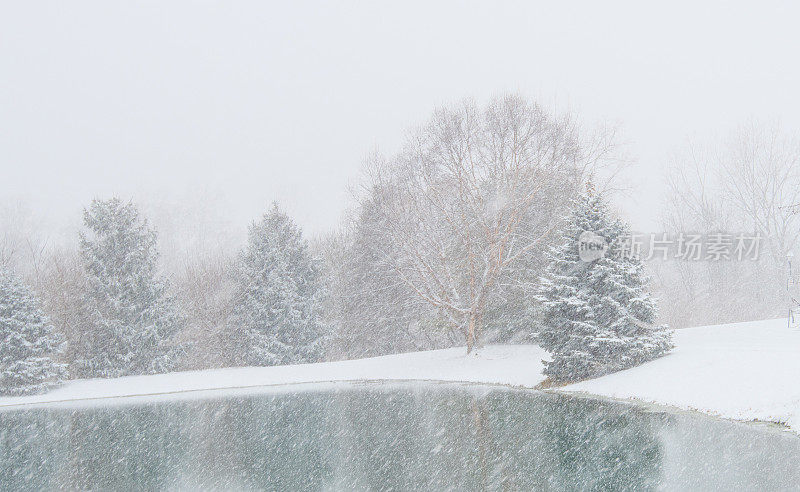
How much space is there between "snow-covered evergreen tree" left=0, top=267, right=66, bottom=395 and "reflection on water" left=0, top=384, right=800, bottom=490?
7121 millimetres

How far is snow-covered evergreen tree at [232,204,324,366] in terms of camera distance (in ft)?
103

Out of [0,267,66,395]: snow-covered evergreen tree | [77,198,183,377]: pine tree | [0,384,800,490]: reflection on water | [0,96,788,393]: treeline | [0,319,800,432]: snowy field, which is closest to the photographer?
[0,384,800,490]: reflection on water

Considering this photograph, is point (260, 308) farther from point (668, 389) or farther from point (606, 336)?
point (668, 389)

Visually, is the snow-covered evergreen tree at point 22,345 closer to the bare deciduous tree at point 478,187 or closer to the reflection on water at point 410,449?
the reflection on water at point 410,449

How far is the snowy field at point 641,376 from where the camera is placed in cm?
1256

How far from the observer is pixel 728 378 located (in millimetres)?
13750

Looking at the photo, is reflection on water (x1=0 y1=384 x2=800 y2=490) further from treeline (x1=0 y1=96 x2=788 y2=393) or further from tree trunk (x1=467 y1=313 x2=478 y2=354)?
tree trunk (x1=467 y1=313 x2=478 y2=354)

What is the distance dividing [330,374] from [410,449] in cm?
1582

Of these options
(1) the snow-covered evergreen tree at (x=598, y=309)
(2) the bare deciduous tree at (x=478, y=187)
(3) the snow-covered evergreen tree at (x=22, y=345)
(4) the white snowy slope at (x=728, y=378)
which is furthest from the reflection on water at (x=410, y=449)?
(2) the bare deciduous tree at (x=478, y=187)

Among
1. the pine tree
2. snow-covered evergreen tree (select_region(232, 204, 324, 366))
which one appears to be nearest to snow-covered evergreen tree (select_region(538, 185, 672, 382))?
snow-covered evergreen tree (select_region(232, 204, 324, 366))

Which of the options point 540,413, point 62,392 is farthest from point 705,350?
point 62,392

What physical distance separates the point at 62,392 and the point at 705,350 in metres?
24.2

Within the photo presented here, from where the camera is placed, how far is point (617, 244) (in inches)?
733

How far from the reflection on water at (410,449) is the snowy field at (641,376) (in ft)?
3.24
